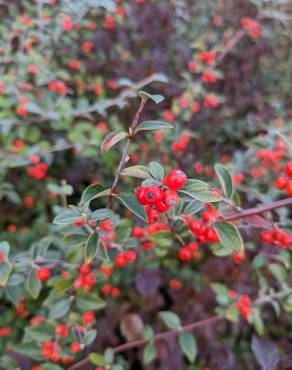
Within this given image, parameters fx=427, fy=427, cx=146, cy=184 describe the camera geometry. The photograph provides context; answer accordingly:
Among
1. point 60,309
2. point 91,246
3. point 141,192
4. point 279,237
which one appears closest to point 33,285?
point 60,309

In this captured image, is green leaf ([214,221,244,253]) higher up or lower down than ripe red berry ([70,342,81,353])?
A: higher up

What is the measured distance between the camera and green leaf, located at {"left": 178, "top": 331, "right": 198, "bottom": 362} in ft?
4.98

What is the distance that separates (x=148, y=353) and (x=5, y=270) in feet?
2.05

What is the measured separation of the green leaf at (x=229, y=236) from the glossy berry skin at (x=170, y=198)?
0.80ft

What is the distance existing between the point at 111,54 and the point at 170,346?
73.9 inches

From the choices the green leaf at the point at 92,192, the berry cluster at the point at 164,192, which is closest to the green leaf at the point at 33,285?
the green leaf at the point at 92,192

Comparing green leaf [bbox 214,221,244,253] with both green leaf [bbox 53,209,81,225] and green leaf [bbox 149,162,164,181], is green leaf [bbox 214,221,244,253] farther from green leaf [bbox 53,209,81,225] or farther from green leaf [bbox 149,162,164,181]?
green leaf [bbox 53,209,81,225]

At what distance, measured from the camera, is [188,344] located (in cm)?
155

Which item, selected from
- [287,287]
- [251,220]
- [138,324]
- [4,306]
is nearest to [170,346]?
[138,324]

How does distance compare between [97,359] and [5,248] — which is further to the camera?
[97,359]

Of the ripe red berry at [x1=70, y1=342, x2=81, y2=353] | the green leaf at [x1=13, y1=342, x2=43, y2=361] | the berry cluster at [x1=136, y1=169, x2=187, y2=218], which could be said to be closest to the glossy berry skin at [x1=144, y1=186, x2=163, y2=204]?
the berry cluster at [x1=136, y1=169, x2=187, y2=218]

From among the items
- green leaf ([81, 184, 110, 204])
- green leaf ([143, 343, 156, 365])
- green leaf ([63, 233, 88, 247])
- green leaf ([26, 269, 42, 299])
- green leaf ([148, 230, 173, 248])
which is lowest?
green leaf ([143, 343, 156, 365])

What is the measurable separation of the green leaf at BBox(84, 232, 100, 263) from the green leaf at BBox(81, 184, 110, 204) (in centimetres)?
16

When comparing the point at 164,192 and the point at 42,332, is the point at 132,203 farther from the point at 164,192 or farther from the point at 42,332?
the point at 42,332
